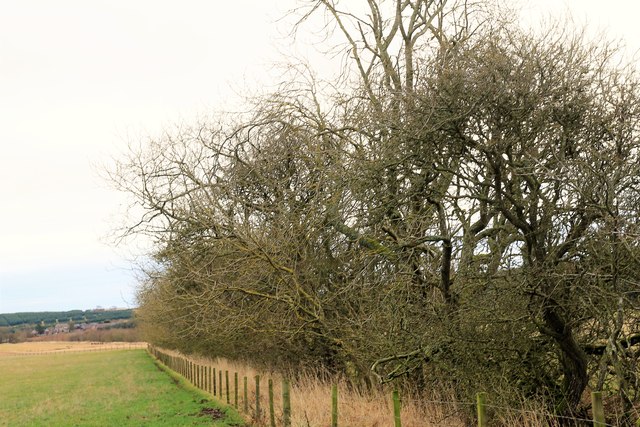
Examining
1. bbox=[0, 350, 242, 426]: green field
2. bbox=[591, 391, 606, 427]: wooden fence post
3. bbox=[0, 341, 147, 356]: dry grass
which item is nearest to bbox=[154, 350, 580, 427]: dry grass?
bbox=[0, 350, 242, 426]: green field

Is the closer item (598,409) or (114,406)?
(598,409)

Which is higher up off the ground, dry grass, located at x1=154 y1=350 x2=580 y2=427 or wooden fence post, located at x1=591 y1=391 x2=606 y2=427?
wooden fence post, located at x1=591 y1=391 x2=606 y2=427

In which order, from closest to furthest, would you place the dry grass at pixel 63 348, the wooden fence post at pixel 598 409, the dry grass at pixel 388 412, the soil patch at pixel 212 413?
the wooden fence post at pixel 598 409 → the dry grass at pixel 388 412 → the soil patch at pixel 212 413 → the dry grass at pixel 63 348

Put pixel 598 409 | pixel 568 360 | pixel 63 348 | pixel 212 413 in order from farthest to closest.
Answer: pixel 63 348, pixel 212 413, pixel 568 360, pixel 598 409

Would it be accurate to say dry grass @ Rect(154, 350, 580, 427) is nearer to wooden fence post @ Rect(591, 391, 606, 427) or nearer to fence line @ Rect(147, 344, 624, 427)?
fence line @ Rect(147, 344, 624, 427)

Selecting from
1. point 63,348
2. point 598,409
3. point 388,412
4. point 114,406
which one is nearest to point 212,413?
point 388,412

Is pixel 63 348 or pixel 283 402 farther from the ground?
pixel 283 402

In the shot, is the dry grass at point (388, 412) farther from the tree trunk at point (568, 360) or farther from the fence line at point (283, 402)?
the tree trunk at point (568, 360)

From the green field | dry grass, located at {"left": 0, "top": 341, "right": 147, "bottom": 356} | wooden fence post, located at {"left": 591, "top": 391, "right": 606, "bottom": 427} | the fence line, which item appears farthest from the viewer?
dry grass, located at {"left": 0, "top": 341, "right": 147, "bottom": 356}

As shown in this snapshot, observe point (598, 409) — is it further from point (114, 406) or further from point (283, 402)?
point (114, 406)

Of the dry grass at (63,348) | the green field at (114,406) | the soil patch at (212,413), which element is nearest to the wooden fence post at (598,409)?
the green field at (114,406)

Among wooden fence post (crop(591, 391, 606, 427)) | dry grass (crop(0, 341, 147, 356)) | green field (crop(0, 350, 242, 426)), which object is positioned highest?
wooden fence post (crop(591, 391, 606, 427))

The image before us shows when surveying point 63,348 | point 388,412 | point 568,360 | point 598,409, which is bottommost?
point 63,348

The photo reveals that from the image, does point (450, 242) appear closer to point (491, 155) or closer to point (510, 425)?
point (491, 155)
